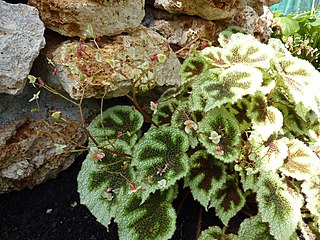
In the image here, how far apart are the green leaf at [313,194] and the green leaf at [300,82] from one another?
0.75 ft

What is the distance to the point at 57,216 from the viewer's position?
1.30 metres

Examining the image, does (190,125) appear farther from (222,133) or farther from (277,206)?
(277,206)

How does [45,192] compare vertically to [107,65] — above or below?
below

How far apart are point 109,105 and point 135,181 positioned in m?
0.49

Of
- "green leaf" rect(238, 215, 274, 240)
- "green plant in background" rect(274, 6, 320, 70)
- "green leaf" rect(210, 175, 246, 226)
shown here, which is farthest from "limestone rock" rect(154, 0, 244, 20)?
"green leaf" rect(238, 215, 274, 240)

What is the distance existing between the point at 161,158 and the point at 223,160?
0.69 feet

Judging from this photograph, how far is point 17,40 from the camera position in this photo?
1.08 m

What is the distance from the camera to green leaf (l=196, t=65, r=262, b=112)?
3.56 ft

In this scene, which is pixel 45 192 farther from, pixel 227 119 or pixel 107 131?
pixel 227 119

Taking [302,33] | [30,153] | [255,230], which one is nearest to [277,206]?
[255,230]

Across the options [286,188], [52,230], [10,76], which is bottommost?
[52,230]

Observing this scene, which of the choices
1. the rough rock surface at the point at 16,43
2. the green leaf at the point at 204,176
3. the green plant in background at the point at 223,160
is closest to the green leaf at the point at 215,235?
the green plant in background at the point at 223,160

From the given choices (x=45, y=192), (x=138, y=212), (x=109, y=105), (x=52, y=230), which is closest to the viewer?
(x=138, y=212)

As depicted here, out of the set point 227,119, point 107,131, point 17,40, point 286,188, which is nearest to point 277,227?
point 286,188
